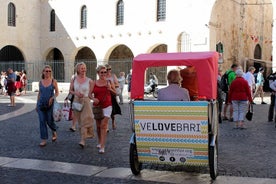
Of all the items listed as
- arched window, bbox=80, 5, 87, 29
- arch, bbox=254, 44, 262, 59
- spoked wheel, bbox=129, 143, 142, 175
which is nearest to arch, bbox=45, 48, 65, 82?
arched window, bbox=80, 5, 87, 29

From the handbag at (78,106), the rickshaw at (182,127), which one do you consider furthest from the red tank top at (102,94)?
the rickshaw at (182,127)

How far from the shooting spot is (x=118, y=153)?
24.8 feet

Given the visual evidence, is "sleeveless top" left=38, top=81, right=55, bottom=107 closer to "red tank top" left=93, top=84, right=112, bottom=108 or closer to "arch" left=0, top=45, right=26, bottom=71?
"red tank top" left=93, top=84, right=112, bottom=108

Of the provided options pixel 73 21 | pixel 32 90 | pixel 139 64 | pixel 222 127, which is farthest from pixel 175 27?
pixel 139 64

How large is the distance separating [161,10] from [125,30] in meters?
3.22

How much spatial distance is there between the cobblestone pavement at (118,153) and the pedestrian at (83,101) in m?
0.31

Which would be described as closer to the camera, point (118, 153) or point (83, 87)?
point (118, 153)

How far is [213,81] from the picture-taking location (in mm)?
5746

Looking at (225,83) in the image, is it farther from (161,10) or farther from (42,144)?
(161,10)

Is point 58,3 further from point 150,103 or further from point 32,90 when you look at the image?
point 150,103

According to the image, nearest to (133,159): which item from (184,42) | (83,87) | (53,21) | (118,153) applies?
(118,153)

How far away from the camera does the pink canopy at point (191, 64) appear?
569cm

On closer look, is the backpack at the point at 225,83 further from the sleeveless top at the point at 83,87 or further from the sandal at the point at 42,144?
the sandal at the point at 42,144

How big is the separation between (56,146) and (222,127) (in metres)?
4.63
